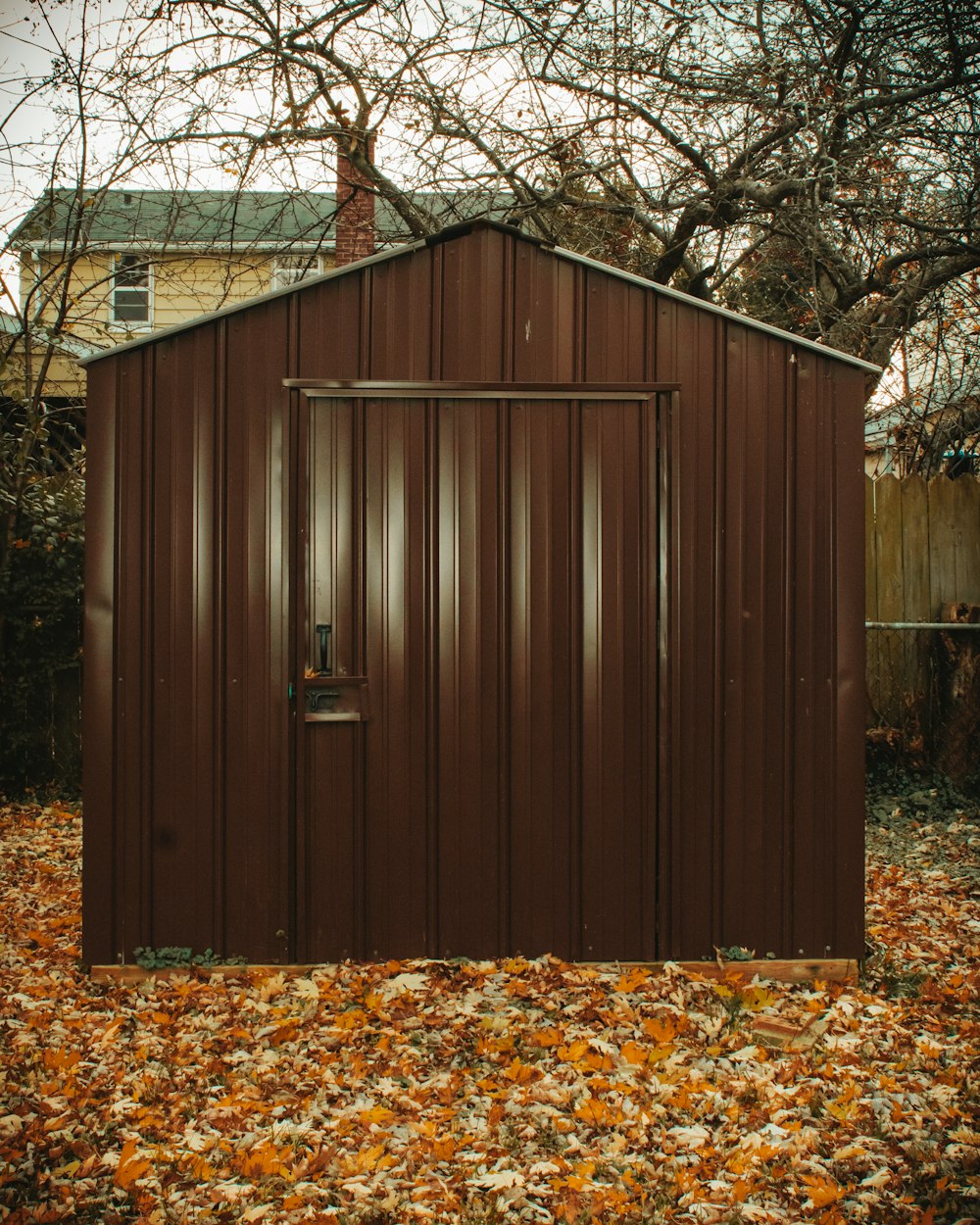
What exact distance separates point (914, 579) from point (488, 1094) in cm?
561

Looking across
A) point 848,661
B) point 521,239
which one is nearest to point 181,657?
point 521,239

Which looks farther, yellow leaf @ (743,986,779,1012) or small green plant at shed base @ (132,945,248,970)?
small green plant at shed base @ (132,945,248,970)

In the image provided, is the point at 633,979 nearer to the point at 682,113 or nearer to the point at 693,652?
the point at 693,652

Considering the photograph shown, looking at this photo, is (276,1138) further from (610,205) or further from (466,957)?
(610,205)

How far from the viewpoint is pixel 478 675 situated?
431cm

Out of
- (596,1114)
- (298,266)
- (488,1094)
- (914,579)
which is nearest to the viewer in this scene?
(596,1114)

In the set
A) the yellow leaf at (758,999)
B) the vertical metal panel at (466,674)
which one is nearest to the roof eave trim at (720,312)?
the vertical metal panel at (466,674)

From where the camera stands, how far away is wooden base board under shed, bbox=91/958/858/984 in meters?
4.19

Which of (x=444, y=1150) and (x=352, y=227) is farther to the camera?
(x=352, y=227)

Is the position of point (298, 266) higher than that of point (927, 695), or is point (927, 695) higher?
point (298, 266)

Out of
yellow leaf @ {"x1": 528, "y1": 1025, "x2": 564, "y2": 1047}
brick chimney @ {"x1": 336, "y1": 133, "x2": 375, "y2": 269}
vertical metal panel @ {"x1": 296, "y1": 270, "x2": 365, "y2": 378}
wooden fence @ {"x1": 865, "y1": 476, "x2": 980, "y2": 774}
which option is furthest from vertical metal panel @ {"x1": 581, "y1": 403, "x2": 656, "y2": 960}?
brick chimney @ {"x1": 336, "y1": 133, "x2": 375, "y2": 269}

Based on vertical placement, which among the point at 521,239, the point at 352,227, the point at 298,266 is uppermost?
the point at 352,227

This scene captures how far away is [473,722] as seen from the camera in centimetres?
431

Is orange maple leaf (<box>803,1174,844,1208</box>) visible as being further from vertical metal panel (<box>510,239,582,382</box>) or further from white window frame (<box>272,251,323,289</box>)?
white window frame (<box>272,251,323,289</box>)
